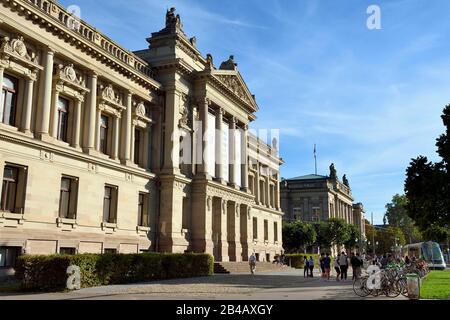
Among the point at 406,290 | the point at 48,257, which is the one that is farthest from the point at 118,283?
the point at 406,290

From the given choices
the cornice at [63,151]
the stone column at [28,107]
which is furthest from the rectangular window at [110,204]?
the stone column at [28,107]

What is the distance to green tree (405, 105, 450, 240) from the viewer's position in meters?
29.3

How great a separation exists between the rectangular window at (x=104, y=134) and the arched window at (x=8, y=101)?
835cm

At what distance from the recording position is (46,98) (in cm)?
2784

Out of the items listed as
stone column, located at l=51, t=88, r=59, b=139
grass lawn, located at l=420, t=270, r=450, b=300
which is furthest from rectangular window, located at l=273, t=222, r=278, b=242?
stone column, located at l=51, t=88, r=59, b=139

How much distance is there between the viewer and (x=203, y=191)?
41.6 metres

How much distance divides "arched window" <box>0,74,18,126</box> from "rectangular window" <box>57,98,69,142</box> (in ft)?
12.1

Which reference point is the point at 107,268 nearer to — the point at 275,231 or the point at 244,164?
the point at 244,164

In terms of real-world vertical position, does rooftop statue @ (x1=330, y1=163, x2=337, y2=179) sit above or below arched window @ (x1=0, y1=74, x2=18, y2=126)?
above

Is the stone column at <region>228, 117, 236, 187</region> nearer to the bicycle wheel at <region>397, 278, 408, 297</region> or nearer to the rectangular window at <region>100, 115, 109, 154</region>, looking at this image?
the rectangular window at <region>100, 115, 109, 154</region>

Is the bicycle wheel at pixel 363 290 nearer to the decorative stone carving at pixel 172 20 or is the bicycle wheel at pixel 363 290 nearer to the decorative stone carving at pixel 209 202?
the decorative stone carving at pixel 209 202

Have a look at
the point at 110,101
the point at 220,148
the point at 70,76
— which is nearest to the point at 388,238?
the point at 220,148

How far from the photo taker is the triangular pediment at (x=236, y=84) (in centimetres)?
4688

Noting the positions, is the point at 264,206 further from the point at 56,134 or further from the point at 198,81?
the point at 56,134
